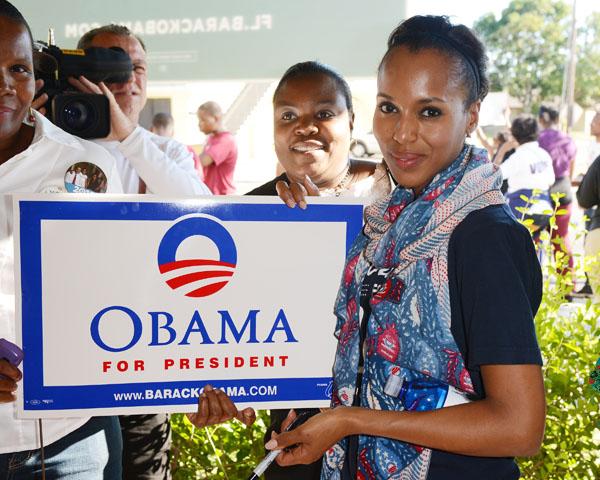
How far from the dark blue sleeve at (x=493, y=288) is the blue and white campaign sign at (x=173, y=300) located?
2.00 ft

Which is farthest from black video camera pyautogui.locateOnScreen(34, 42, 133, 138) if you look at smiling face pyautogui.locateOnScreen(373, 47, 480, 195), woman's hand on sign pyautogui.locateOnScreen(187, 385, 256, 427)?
smiling face pyautogui.locateOnScreen(373, 47, 480, 195)

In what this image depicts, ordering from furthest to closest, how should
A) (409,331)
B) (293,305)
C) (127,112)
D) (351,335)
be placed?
(127,112), (293,305), (351,335), (409,331)

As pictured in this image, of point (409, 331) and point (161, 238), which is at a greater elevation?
point (161, 238)

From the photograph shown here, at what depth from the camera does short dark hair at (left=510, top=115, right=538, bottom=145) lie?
19.1ft

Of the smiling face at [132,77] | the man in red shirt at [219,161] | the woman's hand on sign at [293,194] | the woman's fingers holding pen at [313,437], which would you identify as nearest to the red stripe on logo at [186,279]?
the woman's hand on sign at [293,194]

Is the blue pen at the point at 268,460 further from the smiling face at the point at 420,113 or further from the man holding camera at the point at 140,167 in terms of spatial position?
the man holding camera at the point at 140,167

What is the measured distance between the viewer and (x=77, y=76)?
2.06m

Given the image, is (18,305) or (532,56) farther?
(532,56)

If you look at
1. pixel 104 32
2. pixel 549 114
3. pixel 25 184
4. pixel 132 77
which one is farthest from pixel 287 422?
pixel 549 114

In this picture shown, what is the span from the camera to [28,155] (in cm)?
162

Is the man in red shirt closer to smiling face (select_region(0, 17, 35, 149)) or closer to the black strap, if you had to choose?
smiling face (select_region(0, 17, 35, 149))

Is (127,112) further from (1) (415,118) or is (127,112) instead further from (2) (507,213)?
(2) (507,213)

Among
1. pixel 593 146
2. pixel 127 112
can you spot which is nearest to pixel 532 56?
pixel 593 146

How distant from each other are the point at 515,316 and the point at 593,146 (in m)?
6.33
